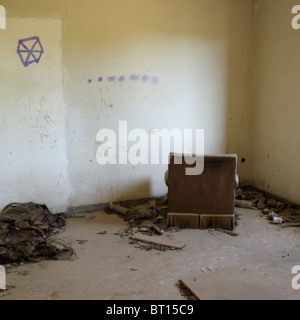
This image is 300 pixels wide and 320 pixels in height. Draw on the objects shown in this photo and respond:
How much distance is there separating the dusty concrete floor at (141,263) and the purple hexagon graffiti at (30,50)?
1.82 meters

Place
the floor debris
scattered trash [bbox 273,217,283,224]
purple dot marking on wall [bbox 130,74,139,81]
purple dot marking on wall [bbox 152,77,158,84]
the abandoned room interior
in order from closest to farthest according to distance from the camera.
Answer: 1. the abandoned room interior
2. the floor debris
3. scattered trash [bbox 273,217,283,224]
4. purple dot marking on wall [bbox 130,74,139,81]
5. purple dot marking on wall [bbox 152,77,158,84]

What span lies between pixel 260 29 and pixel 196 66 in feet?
3.41

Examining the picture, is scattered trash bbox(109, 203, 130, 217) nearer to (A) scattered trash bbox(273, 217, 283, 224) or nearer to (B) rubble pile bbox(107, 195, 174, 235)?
(B) rubble pile bbox(107, 195, 174, 235)

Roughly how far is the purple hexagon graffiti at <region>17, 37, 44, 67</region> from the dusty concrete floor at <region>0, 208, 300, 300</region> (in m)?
1.82

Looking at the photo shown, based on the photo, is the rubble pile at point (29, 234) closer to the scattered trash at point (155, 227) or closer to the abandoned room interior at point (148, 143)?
the abandoned room interior at point (148, 143)

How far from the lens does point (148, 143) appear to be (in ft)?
13.6

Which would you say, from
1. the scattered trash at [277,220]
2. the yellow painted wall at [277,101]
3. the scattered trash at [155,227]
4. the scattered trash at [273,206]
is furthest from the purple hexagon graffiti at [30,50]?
the scattered trash at [277,220]

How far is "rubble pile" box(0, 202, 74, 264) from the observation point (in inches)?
112

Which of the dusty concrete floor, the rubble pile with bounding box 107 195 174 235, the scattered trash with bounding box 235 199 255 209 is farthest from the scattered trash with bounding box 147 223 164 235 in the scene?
the scattered trash with bounding box 235 199 255 209

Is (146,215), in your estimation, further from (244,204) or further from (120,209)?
(244,204)

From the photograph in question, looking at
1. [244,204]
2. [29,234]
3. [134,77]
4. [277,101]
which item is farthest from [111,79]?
[244,204]

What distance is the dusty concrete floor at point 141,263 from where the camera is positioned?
93.6 inches

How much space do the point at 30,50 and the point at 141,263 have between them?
8.04ft
